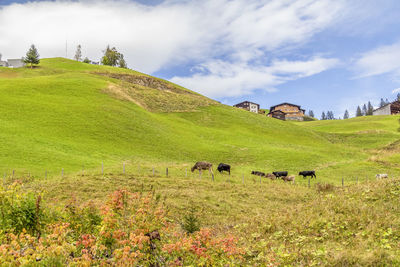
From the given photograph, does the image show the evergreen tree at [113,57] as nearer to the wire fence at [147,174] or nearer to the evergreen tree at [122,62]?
the evergreen tree at [122,62]

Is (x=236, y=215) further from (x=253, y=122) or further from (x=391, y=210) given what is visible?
(x=253, y=122)

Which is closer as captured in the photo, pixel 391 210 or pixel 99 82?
pixel 391 210

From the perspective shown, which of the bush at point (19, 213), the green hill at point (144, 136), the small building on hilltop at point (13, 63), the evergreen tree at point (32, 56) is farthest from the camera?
the small building on hilltop at point (13, 63)

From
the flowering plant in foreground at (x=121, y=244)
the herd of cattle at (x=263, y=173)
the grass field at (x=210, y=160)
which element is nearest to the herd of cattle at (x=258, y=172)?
the herd of cattle at (x=263, y=173)

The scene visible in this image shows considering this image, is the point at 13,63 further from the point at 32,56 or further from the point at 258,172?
the point at 258,172

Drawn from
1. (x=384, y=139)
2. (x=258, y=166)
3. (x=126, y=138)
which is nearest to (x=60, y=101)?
(x=126, y=138)

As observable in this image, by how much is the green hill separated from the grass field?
305mm

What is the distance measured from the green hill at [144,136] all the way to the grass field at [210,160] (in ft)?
1.00

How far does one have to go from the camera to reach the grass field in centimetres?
1289

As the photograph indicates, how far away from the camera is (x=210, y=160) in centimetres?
5253

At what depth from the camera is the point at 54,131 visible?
2074 inches

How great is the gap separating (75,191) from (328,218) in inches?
784

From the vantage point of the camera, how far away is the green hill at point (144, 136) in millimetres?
43750

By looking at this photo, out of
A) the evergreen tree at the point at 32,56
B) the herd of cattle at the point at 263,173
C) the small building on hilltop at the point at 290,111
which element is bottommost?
the herd of cattle at the point at 263,173
